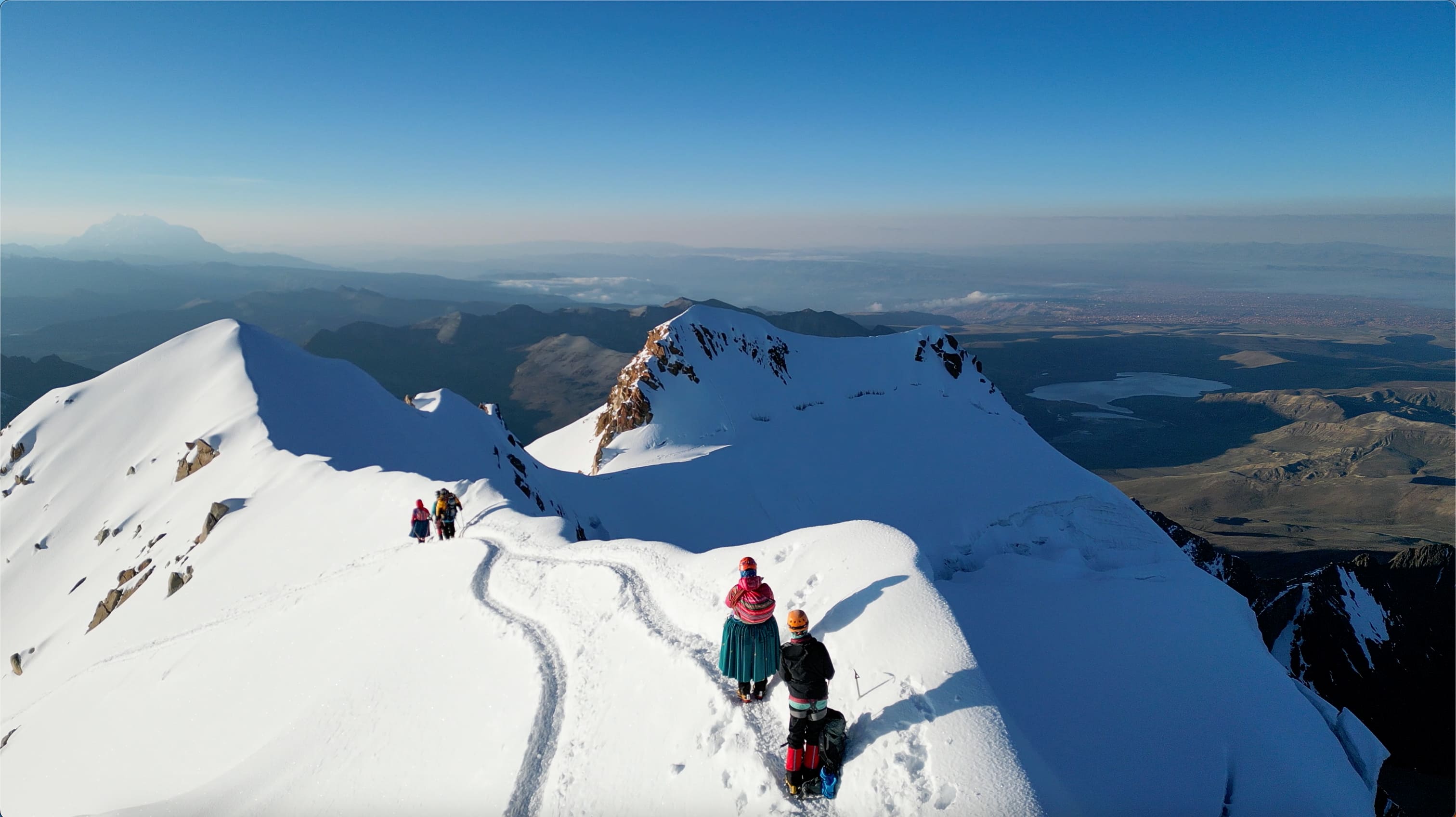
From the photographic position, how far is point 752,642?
30.5ft

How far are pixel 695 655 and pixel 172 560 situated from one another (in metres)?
31.0

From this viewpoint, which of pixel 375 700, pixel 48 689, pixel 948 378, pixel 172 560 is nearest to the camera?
pixel 375 700

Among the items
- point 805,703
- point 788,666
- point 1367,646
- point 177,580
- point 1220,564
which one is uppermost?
point 788,666

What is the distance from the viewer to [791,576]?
11.6 meters

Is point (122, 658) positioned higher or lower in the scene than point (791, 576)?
lower

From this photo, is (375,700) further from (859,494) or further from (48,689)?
(859,494)

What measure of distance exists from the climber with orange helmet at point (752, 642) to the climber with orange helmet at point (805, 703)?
0.83 m

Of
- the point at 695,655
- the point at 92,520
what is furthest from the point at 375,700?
the point at 92,520

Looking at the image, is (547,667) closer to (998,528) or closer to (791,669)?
(791,669)

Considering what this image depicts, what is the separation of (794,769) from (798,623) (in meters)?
1.81

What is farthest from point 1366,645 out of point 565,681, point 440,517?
Answer: point 440,517

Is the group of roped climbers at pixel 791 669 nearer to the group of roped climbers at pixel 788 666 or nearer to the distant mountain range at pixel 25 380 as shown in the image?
the group of roped climbers at pixel 788 666

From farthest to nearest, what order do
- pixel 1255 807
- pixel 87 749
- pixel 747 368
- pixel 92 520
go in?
pixel 747 368, pixel 92 520, pixel 87 749, pixel 1255 807

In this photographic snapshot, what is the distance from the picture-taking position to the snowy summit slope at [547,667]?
8.95 m
